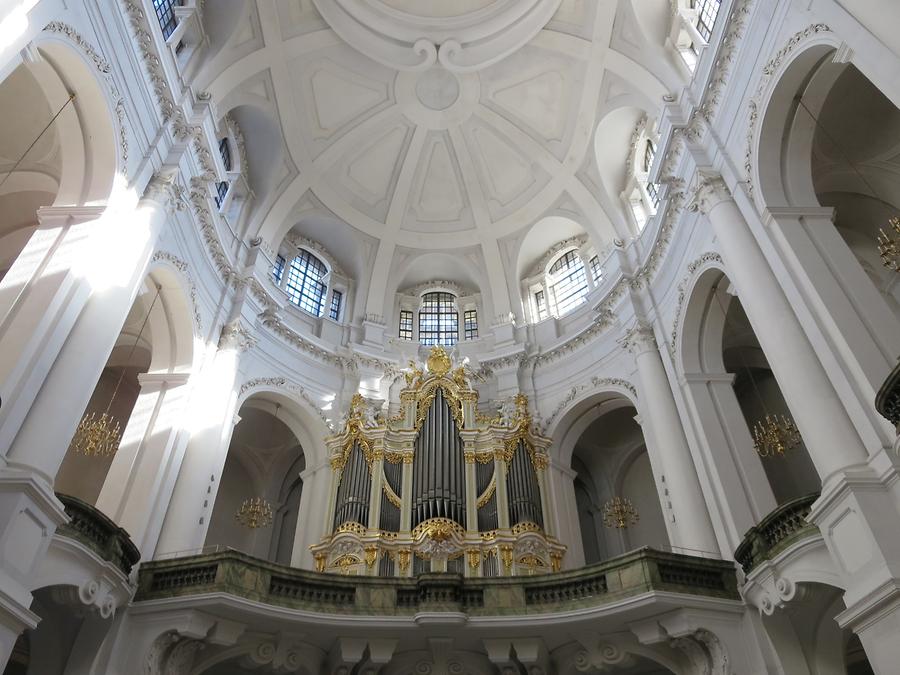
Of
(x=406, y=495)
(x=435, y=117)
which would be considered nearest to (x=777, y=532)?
(x=406, y=495)

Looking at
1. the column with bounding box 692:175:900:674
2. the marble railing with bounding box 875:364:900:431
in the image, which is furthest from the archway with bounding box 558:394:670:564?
the marble railing with bounding box 875:364:900:431

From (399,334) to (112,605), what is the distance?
42.8ft

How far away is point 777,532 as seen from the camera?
33.6 ft

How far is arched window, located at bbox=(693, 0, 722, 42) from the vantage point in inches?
587

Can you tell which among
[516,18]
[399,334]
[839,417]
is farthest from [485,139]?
[839,417]

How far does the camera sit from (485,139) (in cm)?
2219

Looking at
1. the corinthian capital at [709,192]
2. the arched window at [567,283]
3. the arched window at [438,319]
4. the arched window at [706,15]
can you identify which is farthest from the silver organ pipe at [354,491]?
the arched window at [706,15]

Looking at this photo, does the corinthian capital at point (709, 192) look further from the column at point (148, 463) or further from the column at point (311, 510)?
the column at point (148, 463)

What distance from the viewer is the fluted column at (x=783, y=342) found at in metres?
9.09

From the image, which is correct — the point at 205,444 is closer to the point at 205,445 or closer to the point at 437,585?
the point at 205,445

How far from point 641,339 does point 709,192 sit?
4.36 metres

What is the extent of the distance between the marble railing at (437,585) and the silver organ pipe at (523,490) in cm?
377

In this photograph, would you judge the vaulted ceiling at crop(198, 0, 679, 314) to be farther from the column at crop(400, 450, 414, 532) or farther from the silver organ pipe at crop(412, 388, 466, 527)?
the column at crop(400, 450, 414, 532)

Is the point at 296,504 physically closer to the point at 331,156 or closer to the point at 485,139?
the point at 331,156
